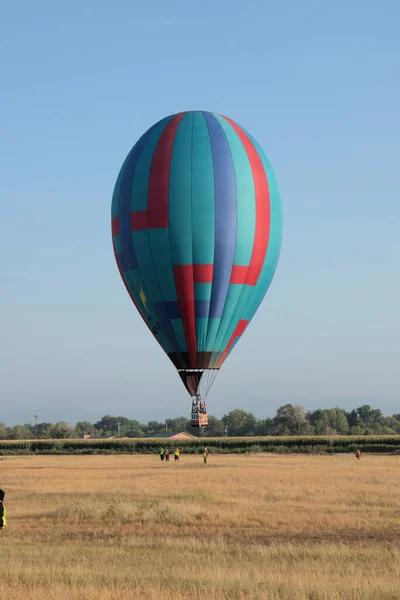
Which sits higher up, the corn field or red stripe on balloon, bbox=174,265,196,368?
red stripe on balloon, bbox=174,265,196,368

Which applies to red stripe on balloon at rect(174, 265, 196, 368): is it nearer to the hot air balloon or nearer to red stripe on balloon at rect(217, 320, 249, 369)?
the hot air balloon

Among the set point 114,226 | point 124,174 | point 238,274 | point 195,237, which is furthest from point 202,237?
point 124,174

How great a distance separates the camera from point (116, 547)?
22.6 metres

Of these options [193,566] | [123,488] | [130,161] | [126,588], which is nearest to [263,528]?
[193,566]

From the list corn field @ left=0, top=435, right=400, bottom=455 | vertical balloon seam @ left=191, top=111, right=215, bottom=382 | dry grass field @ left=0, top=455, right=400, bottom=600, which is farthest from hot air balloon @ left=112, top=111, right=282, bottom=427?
corn field @ left=0, top=435, right=400, bottom=455

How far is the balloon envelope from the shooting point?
43.5 meters

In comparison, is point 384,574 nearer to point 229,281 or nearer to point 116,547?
point 116,547

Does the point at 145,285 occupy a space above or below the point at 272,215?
below

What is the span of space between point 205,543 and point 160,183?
82.1 feet

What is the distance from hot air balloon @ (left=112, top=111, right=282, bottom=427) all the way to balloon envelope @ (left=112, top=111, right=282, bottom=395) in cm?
5

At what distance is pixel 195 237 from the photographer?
43406mm

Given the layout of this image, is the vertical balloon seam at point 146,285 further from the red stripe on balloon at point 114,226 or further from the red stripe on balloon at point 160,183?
the red stripe on balloon at point 114,226

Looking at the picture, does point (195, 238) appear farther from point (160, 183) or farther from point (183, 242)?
point (160, 183)

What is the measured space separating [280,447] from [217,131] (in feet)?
212
